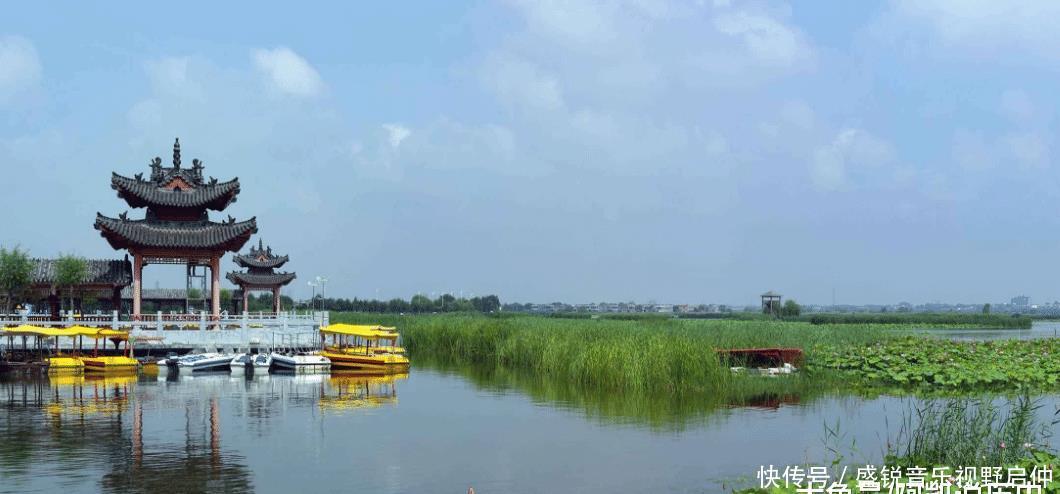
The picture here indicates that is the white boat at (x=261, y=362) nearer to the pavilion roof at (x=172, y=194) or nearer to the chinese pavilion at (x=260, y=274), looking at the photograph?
the pavilion roof at (x=172, y=194)

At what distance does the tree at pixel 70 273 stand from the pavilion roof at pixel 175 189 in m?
3.88

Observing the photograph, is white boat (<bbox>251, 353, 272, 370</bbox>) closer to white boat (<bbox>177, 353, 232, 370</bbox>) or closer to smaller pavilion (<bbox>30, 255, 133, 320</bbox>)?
white boat (<bbox>177, 353, 232, 370</bbox>)

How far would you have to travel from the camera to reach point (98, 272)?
4341cm

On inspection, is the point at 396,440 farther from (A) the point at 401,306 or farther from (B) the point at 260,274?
(A) the point at 401,306

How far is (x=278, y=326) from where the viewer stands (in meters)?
41.4

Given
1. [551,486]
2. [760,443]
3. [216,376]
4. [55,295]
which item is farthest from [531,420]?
[55,295]

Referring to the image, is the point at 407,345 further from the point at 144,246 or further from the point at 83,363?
the point at 83,363

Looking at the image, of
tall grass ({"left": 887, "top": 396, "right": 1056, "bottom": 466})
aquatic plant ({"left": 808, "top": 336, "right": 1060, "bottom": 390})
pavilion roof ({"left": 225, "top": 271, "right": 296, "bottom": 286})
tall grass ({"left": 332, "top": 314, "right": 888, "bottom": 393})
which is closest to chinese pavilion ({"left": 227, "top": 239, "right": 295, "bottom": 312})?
pavilion roof ({"left": 225, "top": 271, "right": 296, "bottom": 286})

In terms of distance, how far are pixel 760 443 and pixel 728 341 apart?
15.9 meters

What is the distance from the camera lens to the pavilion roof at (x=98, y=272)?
1688 inches

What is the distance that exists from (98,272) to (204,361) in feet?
36.4

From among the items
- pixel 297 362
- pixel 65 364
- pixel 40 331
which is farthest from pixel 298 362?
pixel 40 331

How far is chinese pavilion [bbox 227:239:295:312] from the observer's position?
207 feet

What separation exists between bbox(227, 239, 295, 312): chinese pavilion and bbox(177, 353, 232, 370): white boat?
26466 millimetres
